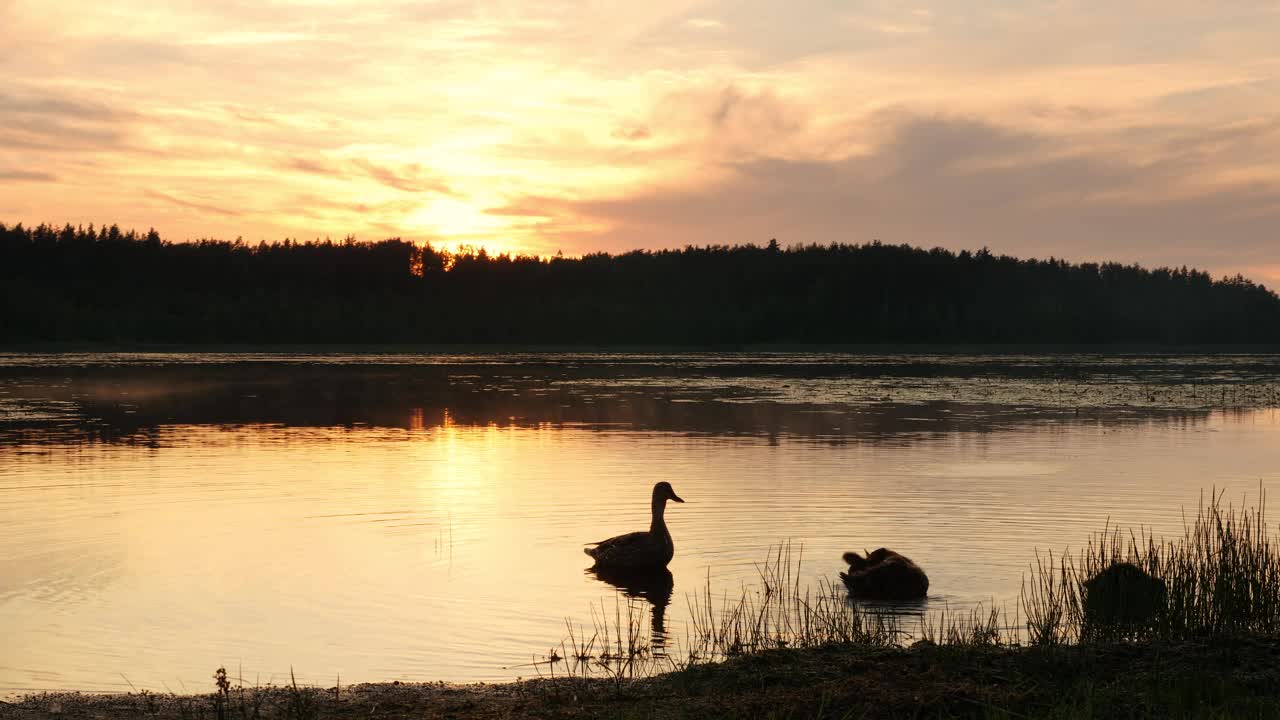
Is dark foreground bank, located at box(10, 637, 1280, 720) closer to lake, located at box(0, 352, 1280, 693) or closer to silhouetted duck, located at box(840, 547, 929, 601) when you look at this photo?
lake, located at box(0, 352, 1280, 693)

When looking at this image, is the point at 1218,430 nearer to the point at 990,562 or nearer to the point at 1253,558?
the point at 990,562

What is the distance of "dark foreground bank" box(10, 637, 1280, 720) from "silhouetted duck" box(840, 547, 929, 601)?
3021mm

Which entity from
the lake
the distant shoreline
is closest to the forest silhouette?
the distant shoreline

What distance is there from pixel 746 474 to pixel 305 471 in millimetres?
7669

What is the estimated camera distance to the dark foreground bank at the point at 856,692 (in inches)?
318

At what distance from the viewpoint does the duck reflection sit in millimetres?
13070

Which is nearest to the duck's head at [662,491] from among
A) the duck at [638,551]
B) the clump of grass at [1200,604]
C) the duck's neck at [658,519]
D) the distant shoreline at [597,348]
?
the duck's neck at [658,519]

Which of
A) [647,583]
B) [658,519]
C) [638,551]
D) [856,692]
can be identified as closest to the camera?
[856,692]

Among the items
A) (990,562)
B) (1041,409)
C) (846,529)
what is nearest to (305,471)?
(846,529)

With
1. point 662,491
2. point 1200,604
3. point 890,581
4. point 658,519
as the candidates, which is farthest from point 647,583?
point 1200,604

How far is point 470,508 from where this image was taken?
19266 mm

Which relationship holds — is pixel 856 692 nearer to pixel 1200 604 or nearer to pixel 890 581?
pixel 1200 604

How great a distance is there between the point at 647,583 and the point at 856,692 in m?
5.86

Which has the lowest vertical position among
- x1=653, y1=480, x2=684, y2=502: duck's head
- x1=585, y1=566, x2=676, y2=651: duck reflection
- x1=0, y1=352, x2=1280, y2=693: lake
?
x1=585, y1=566, x2=676, y2=651: duck reflection
